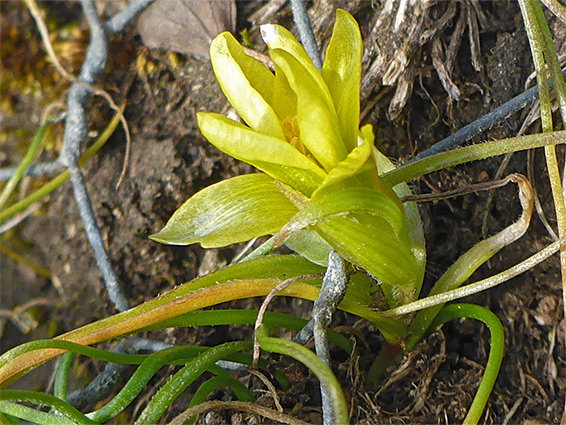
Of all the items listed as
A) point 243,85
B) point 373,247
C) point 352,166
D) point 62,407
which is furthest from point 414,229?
point 62,407

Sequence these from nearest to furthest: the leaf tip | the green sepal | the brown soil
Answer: the leaf tip < the green sepal < the brown soil

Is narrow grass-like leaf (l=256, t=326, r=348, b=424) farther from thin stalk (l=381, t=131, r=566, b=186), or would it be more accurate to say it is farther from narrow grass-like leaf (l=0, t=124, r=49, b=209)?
narrow grass-like leaf (l=0, t=124, r=49, b=209)

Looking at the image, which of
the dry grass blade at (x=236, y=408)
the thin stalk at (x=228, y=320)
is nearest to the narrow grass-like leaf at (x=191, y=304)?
the thin stalk at (x=228, y=320)

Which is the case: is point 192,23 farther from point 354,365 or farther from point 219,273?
point 354,365

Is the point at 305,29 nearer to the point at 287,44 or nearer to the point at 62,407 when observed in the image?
the point at 287,44

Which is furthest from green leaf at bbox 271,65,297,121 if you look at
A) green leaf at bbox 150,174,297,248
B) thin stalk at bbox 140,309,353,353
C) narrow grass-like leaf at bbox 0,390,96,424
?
narrow grass-like leaf at bbox 0,390,96,424

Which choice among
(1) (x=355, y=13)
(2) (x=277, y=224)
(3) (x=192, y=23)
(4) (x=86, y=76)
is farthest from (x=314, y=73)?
(4) (x=86, y=76)
